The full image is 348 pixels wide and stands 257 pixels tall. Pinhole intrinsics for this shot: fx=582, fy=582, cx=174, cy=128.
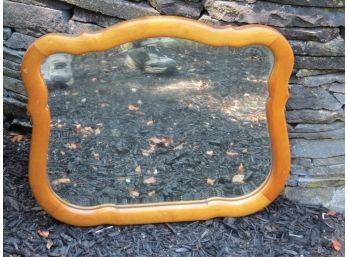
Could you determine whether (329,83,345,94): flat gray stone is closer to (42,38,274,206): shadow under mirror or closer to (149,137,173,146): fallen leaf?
(42,38,274,206): shadow under mirror

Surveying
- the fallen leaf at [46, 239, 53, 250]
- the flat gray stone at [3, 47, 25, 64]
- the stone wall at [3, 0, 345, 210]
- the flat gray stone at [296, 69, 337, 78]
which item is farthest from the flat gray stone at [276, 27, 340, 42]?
the fallen leaf at [46, 239, 53, 250]

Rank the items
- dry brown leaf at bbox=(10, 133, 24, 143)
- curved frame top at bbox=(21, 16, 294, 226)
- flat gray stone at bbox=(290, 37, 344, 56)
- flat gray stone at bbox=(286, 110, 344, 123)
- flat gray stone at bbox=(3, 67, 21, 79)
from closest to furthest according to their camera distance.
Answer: curved frame top at bbox=(21, 16, 294, 226), flat gray stone at bbox=(290, 37, 344, 56), flat gray stone at bbox=(286, 110, 344, 123), flat gray stone at bbox=(3, 67, 21, 79), dry brown leaf at bbox=(10, 133, 24, 143)

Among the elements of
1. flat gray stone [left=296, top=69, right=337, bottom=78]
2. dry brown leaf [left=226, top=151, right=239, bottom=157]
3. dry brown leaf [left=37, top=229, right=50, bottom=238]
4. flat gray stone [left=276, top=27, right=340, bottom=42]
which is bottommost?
dry brown leaf [left=37, top=229, right=50, bottom=238]

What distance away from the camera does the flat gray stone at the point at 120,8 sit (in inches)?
65.6

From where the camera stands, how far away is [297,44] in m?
1.68

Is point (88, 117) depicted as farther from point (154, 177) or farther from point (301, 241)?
point (301, 241)

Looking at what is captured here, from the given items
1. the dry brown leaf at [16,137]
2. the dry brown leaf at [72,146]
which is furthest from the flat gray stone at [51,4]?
the dry brown leaf at [16,137]

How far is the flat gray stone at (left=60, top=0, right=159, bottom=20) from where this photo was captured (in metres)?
1.67

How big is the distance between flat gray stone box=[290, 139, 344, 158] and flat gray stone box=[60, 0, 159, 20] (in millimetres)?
622

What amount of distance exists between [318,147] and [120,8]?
761 mm

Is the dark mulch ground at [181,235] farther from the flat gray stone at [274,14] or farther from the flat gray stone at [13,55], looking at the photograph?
the flat gray stone at [274,14]

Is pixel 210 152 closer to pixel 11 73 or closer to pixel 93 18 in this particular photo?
pixel 93 18

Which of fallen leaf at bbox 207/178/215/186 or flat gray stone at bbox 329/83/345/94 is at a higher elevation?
flat gray stone at bbox 329/83/345/94

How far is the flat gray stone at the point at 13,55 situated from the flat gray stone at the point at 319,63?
87cm
